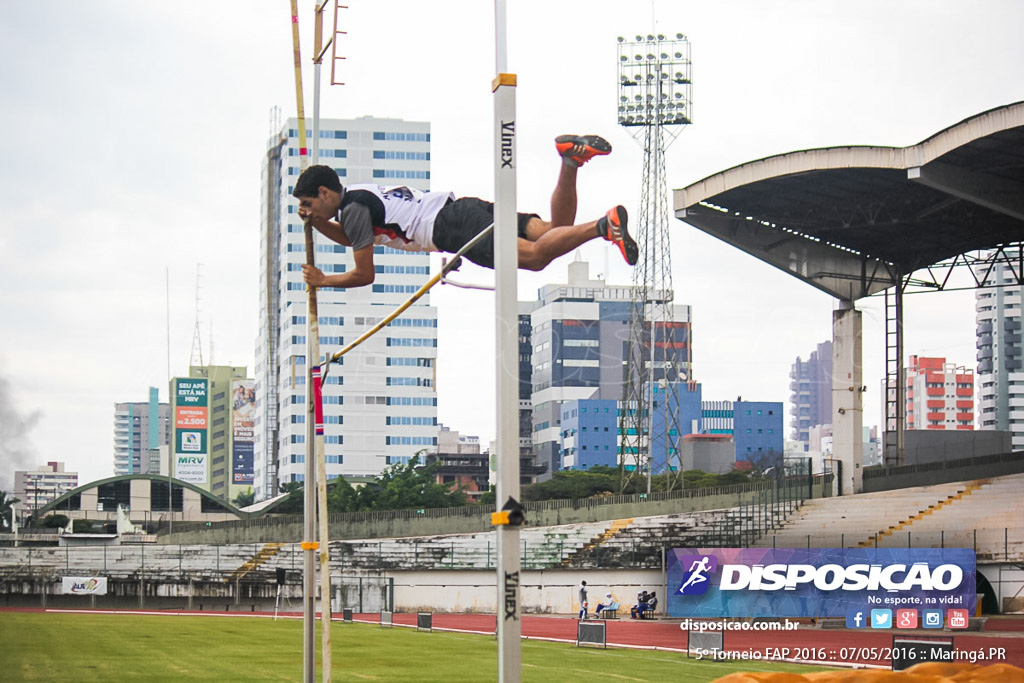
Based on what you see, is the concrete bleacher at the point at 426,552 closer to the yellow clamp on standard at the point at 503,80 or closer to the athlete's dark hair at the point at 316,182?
the athlete's dark hair at the point at 316,182

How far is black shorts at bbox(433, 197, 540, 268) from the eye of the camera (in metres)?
11.6

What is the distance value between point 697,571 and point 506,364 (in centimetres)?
2483

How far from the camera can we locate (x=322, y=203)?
40.3 feet

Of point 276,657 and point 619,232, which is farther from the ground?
point 619,232

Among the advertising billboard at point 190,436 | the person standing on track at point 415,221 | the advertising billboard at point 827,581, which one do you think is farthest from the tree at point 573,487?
the person standing on track at point 415,221

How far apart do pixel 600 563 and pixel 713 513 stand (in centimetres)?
500

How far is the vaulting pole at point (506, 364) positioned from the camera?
948cm

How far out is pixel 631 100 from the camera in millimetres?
65312

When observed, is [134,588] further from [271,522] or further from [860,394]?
[860,394]

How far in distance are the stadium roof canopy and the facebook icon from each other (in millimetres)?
12678

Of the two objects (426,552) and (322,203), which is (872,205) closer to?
(426,552)

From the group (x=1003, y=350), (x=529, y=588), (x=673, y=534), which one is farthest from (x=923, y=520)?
(x=1003, y=350)

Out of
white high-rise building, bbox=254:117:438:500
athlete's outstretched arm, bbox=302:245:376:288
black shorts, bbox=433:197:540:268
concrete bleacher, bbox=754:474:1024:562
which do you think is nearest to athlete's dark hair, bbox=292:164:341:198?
athlete's outstretched arm, bbox=302:245:376:288

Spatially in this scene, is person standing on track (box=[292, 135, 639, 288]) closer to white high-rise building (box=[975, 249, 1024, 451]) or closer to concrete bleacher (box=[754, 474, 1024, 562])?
concrete bleacher (box=[754, 474, 1024, 562])
